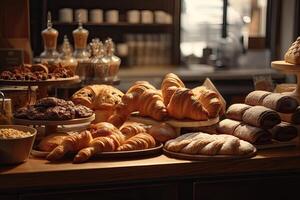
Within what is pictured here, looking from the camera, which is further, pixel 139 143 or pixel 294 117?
pixel 294 117

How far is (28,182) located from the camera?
1520mm

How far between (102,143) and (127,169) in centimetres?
14

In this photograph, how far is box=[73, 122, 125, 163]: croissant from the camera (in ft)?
5.31

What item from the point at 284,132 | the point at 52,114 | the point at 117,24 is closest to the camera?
the point at 52,114

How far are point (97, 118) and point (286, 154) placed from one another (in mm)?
766

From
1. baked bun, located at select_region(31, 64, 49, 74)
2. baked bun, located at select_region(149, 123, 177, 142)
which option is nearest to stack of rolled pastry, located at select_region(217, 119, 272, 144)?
baked bun, located at select_region(149, 123, 177, 142)

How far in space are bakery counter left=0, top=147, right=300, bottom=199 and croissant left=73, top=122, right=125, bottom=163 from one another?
0.03 metres

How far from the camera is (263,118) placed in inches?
71.1

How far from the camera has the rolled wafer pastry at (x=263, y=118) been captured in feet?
5.94

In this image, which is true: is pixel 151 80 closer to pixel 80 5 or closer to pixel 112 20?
pixel 112 20

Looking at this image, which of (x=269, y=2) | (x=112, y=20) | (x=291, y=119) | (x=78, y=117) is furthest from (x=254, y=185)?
(x=269, y=2)

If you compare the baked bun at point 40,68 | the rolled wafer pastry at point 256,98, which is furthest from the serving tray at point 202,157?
the baked bun at point 40,68

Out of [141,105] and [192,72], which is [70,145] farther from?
[192,72]

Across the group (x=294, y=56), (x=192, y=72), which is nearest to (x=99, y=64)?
(x=294, y=56)
